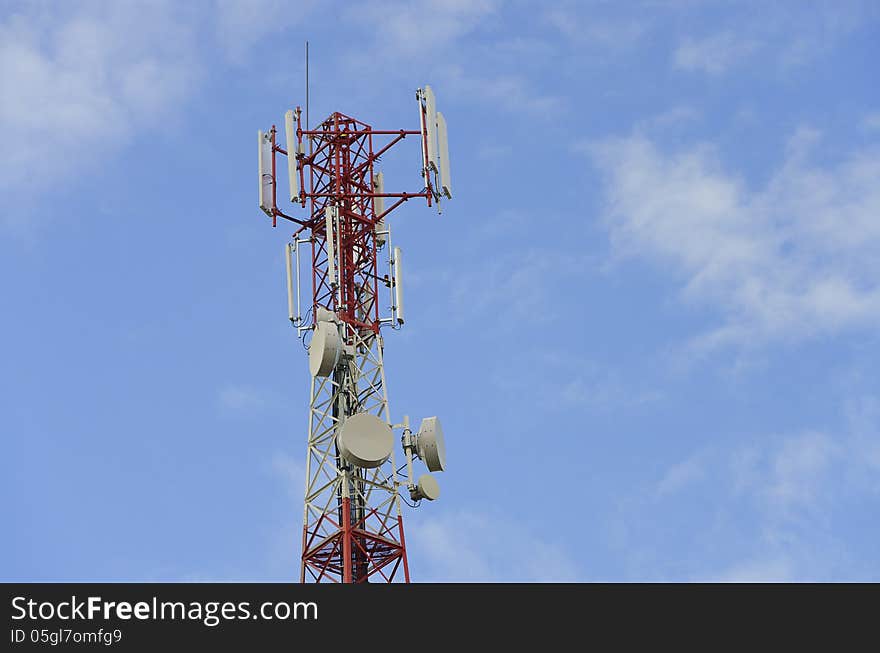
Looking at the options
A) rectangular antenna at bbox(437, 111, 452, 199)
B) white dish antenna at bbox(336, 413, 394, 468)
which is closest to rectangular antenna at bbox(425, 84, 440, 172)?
rectangular antenna at bbox(437, 111, 452, 199)

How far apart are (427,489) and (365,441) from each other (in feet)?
9.59

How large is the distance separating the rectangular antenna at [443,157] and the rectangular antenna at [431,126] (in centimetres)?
24

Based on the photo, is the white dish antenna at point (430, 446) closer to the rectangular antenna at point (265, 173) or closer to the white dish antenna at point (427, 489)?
the white dish antenna at point (427, 489)

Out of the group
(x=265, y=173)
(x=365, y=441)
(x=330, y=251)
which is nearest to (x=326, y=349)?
(x=365, y=441)

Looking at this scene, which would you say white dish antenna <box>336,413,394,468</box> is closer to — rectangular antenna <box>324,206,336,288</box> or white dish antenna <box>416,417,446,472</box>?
white dish antenna <box>416,417,446,472</box>

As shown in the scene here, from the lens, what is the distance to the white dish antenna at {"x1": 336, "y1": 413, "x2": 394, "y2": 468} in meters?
54.5

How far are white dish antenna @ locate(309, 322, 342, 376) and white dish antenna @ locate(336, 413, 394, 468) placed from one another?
7.14ft

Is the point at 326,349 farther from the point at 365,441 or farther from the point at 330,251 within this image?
the point at 330,251

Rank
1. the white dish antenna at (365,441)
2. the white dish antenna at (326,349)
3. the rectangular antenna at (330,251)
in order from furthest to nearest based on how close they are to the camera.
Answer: the rectangular antenna at (330,251)
the white dish antenna at (326,349)
the white dish antenna at (365,441)

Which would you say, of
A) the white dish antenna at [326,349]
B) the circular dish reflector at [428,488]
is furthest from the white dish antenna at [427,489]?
the white dish antenna at [326,349]

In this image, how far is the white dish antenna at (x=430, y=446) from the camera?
56.7 metres
